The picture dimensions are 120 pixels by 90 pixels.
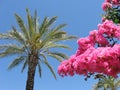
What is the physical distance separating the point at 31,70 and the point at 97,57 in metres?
20.2

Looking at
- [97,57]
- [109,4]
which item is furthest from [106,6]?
[97,57]

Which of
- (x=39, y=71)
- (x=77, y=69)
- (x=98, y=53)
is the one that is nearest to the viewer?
(x=98, y=53)

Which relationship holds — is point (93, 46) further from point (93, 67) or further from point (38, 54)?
point (38, 54)

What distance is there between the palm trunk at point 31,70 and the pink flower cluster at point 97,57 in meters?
18.9

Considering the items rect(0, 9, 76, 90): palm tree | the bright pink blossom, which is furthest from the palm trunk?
the bright pink blossom

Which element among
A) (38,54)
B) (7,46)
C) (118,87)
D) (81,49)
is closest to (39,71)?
(38,54)

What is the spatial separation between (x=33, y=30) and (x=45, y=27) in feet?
3.31

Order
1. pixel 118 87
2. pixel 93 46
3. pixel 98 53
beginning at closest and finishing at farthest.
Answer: pixel 98 53 < pixel 93 46 < pixel 118 87

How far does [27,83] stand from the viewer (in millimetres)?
25453

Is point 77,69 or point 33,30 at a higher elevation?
point 33,30

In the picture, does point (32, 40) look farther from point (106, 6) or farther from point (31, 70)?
point (106, 6)

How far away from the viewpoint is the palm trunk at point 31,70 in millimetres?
25305

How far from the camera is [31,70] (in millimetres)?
25641

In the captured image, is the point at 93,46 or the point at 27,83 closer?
the point at 93,46
